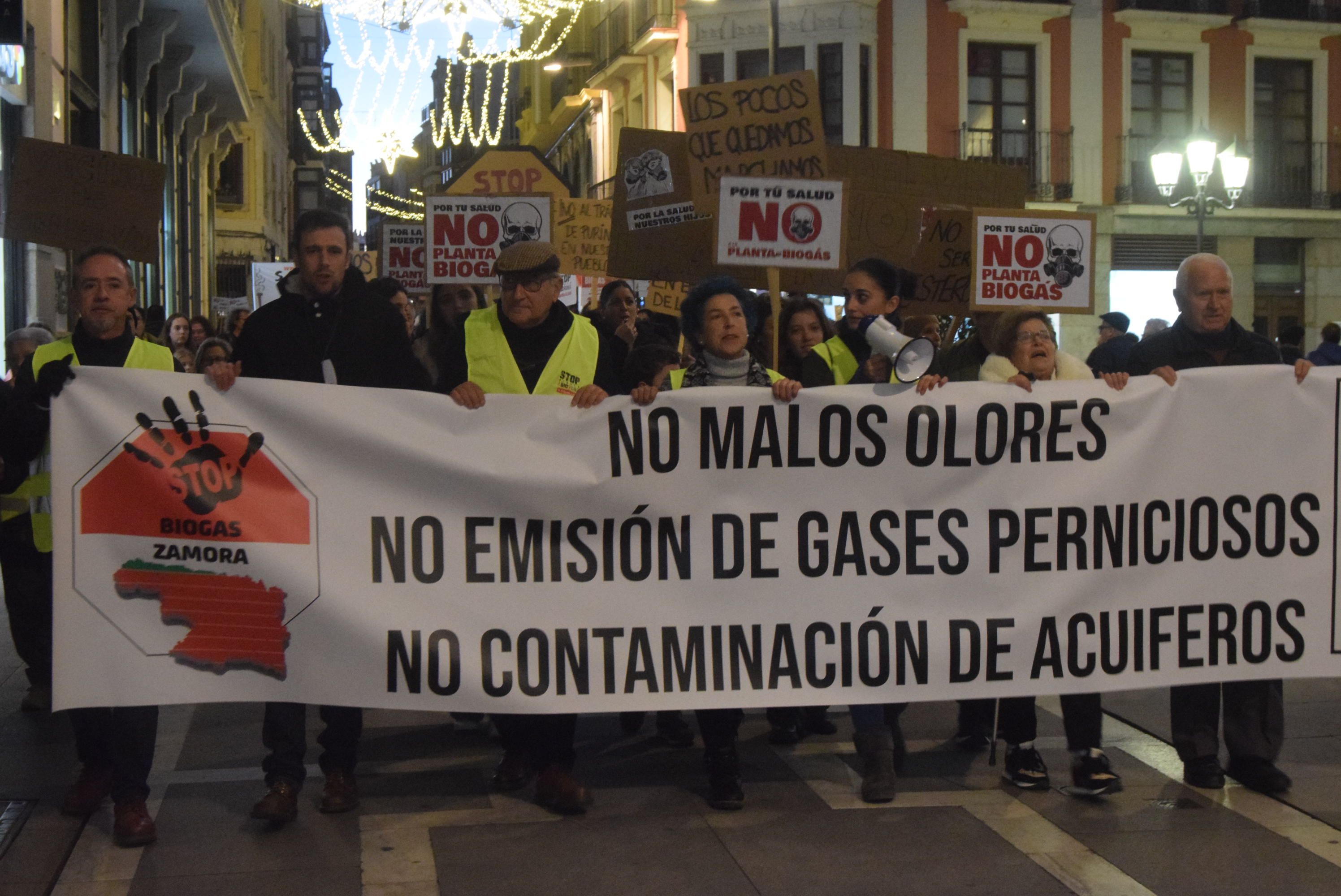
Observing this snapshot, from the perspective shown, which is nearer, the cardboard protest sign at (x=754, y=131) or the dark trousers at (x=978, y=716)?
the dark trousers at (x=978, y=716)

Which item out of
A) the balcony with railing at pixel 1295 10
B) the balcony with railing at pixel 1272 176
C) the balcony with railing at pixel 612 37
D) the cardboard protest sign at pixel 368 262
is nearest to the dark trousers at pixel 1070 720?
the cardboard protest sign at pixel 368 262

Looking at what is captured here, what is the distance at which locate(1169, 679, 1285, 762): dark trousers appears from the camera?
19.2ft

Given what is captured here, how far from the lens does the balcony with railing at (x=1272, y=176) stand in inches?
1216

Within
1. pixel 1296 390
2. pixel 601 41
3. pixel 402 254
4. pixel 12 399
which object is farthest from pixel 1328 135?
pixel 12 399

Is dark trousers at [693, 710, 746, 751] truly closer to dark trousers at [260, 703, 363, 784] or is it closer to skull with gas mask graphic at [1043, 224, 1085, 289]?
dark trousers at [260, 703, 363, 784]

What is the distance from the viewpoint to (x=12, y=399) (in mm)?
5375

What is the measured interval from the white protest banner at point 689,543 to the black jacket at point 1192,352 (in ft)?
0.87

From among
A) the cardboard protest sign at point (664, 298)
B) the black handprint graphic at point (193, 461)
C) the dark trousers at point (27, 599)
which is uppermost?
the cardboard protest sign at point (664, 298)

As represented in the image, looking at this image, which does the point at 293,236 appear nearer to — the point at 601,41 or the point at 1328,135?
the point at 1328,135

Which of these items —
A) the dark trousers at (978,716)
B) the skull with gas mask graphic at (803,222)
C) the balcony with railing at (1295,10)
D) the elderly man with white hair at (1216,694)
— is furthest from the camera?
the balcony with railing at (1295,10)

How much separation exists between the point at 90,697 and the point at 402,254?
848cm

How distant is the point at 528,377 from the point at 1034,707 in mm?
2108

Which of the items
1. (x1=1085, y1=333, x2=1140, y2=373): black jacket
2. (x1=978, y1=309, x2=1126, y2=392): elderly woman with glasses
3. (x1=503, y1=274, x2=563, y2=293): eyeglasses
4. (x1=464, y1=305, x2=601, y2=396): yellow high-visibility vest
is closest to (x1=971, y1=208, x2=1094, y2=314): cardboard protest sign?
(x1=1085, y1=333, x2=1140, y2=373): black jacket

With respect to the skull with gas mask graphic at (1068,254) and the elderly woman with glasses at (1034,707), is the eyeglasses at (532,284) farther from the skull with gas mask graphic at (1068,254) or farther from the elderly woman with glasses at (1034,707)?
the skull with gas mask graphic at (1068,254)
